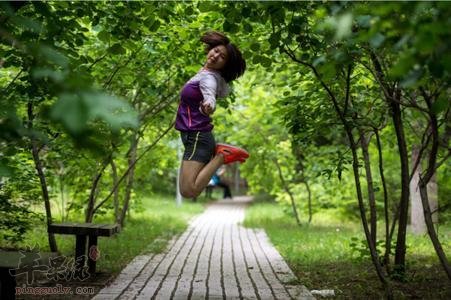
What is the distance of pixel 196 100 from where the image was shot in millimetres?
4105

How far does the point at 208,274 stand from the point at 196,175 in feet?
6.31

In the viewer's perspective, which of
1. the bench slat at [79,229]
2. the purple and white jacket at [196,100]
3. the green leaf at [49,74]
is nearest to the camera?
the green leaf at [49,74]

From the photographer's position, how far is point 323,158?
1037 cm

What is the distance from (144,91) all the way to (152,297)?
8.94 ft

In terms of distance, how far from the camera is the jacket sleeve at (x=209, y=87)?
3.91 m

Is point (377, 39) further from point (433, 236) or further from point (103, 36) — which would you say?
point (103, 36)

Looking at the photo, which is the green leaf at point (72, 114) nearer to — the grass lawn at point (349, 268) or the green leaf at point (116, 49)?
the green leaf at point (116, 49)

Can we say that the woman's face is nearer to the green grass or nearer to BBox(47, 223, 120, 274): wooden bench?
BBox(47, 223, 120, 274): wooden bench

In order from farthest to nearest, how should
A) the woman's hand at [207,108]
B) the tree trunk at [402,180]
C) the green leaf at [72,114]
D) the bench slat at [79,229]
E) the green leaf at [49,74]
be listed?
the bench slat at [79,229] → the tree trunk at [402,180] → the woman's hand at [207,108] → the green leaf at [49,74] → the green leaf at [72,114]

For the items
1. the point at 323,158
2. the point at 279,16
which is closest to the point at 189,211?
the point at 323,158

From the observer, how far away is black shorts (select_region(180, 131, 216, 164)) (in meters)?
4.14

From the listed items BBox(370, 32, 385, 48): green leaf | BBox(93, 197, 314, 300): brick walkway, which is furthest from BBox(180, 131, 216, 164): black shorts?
BBox(370, 32, 385, 48): green leaf

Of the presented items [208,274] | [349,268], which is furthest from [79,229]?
[349,268]

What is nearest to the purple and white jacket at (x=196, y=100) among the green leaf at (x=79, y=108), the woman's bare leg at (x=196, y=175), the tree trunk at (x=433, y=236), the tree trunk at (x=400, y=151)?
the woman's bare leg at (x=196, y=175)
